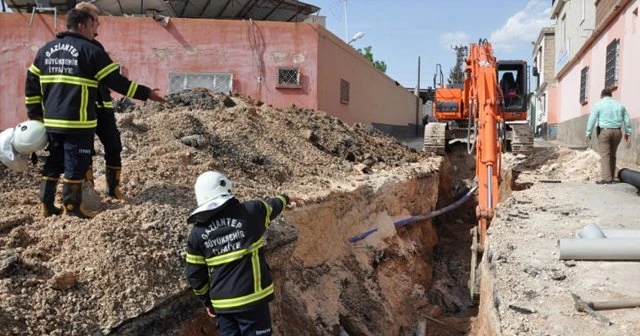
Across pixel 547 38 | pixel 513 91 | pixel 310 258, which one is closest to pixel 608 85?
pixel 513 91

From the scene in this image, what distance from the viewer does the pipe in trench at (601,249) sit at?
14.8 ft

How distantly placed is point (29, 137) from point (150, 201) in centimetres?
109

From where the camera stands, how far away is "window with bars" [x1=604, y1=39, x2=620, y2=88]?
14.0 meters

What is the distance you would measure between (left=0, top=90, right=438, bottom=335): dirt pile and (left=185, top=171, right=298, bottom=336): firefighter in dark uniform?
0.43m

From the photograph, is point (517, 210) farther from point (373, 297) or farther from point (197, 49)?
point (197, 49)

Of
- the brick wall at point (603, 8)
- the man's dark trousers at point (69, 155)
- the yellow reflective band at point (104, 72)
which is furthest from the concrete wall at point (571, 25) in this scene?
the man's dark trousers at point (69, 155)

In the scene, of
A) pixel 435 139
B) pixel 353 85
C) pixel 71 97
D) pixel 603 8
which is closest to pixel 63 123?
pixel 71 97

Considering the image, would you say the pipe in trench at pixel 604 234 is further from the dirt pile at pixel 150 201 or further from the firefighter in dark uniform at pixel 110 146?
the firefighter in dark uniform at pixel 110 146

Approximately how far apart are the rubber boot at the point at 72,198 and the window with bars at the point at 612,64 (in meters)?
13.3

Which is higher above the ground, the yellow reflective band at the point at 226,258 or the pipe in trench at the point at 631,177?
the pipe in trench at the point at 631,177

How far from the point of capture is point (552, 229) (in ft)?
19.5

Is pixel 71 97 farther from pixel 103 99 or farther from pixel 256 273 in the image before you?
pixel 256 273

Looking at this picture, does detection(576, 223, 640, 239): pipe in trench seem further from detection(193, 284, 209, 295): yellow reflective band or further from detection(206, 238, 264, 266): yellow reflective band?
detection(193, 284, 209, 295): yellow reflective band

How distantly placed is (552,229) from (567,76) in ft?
68.4
